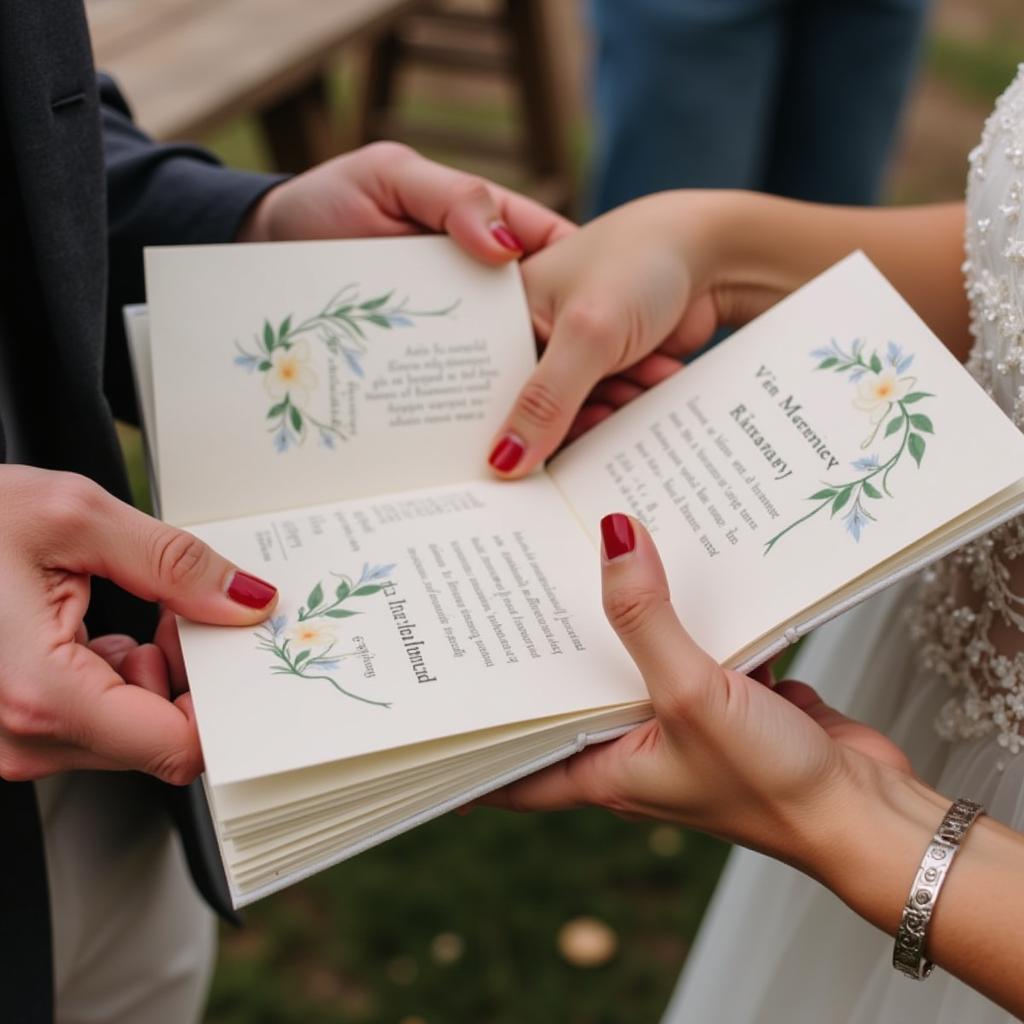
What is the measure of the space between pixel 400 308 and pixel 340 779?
1.65ft

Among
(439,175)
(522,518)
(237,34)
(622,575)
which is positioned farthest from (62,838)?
(237,34)

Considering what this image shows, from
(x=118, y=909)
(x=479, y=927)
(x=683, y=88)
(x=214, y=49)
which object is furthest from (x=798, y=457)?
(x=214, y=49)

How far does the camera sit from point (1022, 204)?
0.89 meters

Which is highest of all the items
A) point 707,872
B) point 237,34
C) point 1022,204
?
point 1022,204

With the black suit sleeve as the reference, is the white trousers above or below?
below

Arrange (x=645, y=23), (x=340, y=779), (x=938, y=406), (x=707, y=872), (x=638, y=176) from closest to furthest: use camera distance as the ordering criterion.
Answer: (x=340, y=779) → (x=938, y=406) → (x=707, y=872) → (x=645, y=23) → (x=638, y=176)

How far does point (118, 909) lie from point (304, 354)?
24.9 inches

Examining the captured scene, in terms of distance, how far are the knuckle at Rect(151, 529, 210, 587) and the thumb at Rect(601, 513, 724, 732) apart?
0.30 meters

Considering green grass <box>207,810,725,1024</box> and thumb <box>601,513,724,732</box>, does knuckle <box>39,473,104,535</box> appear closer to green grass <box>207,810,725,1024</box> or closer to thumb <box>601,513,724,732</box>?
thumb <box>601,513,724,732</box>

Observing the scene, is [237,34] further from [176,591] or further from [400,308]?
[176,591]

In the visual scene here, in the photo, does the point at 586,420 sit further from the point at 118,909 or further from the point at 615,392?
the point at 118,909

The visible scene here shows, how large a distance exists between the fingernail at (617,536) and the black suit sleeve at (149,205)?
1.95 ft

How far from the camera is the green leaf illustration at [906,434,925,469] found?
0.87m

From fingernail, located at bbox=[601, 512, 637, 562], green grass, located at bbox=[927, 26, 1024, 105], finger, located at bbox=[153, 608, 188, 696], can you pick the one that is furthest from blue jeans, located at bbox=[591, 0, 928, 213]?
green grass, located at bbox=[927, 26, 1024, 105]
